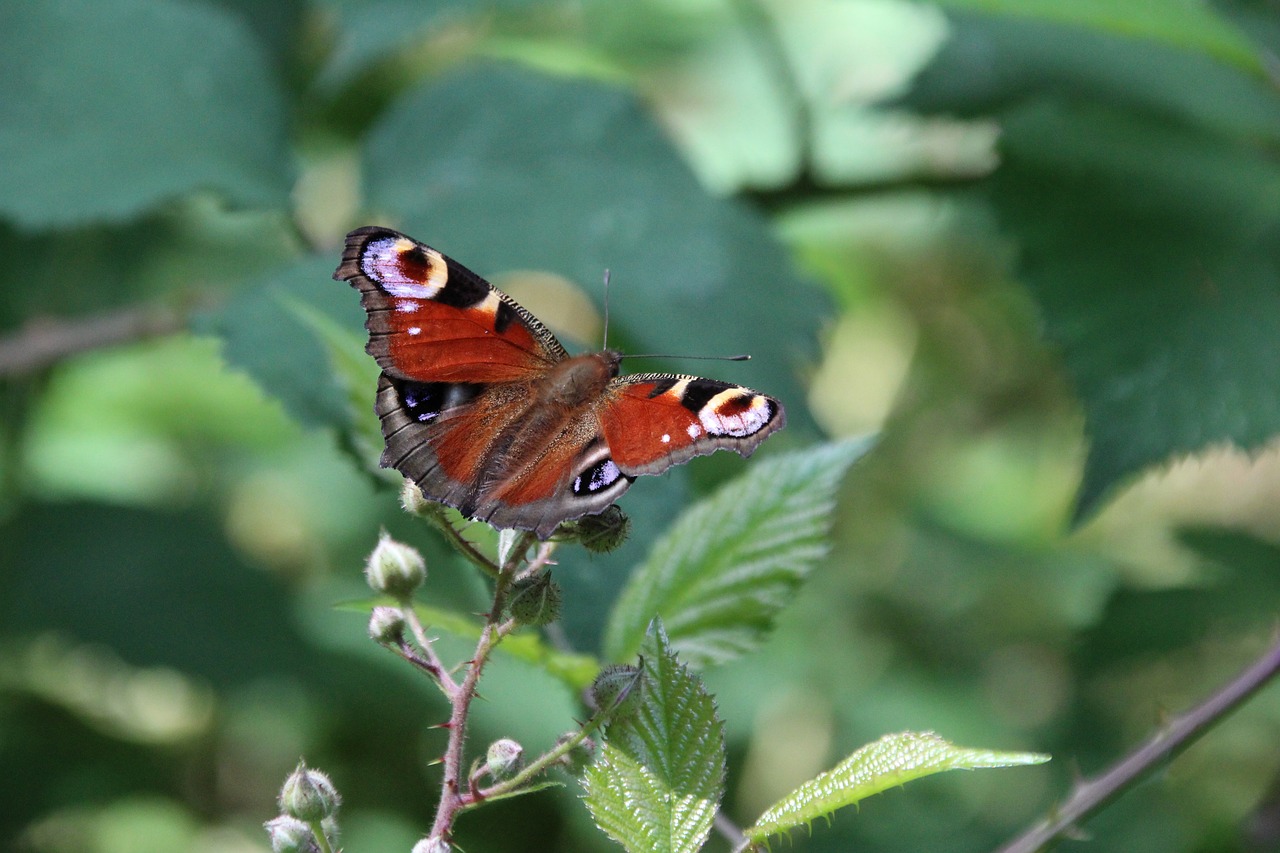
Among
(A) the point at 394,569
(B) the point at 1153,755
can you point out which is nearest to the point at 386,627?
(A) the point at 394,569

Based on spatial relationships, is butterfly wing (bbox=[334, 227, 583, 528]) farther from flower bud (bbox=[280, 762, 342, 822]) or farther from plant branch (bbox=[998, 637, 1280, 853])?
plant branch (bbox=[998, 637, 1280, 853])

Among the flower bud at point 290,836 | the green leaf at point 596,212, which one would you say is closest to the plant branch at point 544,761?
the flower bud at point 290,836

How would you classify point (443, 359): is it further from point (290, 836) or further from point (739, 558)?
point (290, 836)

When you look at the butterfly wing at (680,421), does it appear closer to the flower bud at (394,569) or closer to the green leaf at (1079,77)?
the flower bud at (394,569)

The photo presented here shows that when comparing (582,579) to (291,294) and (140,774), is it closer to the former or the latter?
(291,294)

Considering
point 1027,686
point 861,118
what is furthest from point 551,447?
point 1027,686

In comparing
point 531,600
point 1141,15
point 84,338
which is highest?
point 1141,15
